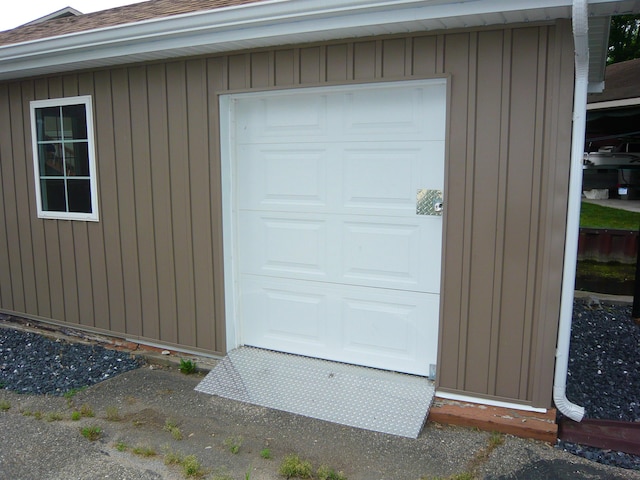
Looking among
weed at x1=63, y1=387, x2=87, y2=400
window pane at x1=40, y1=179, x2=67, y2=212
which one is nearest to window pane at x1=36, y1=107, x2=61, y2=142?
window pane at x1=40, y1=179, x2=67, y2=212

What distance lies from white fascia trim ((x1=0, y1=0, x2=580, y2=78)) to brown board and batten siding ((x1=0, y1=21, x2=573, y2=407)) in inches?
8.6

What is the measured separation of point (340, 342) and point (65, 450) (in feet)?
6.13

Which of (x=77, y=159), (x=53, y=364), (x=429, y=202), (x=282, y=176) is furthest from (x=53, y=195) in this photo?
(x=429, y=202)

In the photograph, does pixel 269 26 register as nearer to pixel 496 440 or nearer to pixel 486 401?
pixel 486 401

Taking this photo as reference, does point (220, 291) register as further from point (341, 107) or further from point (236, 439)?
point (341, 107)

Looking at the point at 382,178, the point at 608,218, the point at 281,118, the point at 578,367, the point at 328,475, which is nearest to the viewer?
the point at 328,475

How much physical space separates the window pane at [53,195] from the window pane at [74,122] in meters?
0.45

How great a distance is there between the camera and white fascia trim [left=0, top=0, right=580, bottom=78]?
9.52ft

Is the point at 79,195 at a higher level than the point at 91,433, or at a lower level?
higher

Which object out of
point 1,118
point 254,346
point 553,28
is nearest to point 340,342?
point 254,346

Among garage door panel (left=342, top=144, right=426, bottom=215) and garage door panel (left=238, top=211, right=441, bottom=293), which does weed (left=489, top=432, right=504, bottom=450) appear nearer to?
garage door panel (left=238, top=211, right=441, bottom=293)

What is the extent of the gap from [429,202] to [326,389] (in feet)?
4.70

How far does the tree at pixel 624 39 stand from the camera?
63.1 feet

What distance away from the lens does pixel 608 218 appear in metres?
10.2
